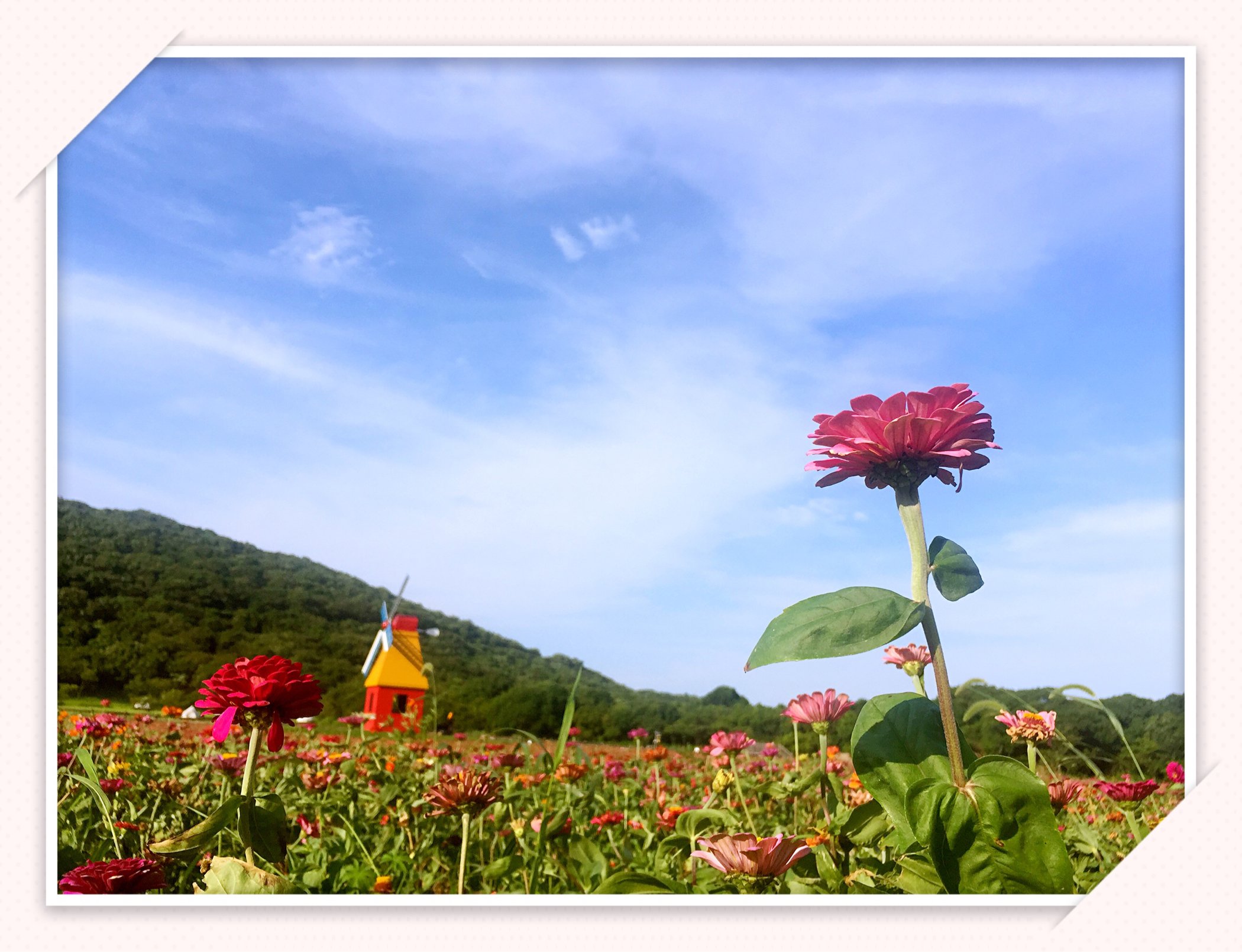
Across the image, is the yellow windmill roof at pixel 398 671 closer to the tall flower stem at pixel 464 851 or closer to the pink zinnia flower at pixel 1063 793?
the tall flower stem at pixel 464 851

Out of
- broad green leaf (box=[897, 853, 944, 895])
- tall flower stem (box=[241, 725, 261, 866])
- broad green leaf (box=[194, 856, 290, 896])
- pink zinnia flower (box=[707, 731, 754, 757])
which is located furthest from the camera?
pink zinnia flower (box=[707, 731, 754, 757])

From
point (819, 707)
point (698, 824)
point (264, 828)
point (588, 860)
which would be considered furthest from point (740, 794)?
point (264, 828)

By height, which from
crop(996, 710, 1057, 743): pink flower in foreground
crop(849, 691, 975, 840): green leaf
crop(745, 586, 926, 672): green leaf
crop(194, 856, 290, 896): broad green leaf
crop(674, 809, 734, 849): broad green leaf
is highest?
crop(745, 586, 926, 672): green leaf

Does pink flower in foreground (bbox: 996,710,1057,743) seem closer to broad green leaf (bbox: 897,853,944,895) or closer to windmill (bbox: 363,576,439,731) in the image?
broad green leaf (bbox: 897,853,944,895)

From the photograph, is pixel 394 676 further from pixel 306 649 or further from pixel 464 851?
pixel 464 851

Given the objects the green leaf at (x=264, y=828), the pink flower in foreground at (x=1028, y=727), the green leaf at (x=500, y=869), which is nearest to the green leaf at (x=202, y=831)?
the green leaf at (x=264, y=828)

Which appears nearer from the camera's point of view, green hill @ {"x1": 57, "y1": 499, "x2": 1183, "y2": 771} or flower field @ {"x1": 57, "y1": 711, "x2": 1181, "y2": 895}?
flower field @ {"x1": 57, "y1": 711, "x2": 1181, "y2": 895}

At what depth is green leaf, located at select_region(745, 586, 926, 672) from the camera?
1176 mm

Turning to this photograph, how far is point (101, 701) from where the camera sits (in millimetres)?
1900

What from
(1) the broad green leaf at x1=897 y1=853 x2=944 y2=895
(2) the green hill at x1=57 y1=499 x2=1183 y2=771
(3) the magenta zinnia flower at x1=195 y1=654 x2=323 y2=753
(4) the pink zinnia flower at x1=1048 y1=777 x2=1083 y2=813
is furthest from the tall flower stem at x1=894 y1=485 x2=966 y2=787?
(3) the magenta zinnia flower at x1=195 y1=654 x2=323 y2=753

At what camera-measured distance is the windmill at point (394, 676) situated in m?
2.13

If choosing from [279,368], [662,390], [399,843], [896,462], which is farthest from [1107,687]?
[279,368]

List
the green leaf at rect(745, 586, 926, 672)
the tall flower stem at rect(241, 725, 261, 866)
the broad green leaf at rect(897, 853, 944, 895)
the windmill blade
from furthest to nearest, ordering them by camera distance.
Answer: the windmill blade, the broad green leaf at rect(897, 853, 944, 895), the tall flower stem at rect(241, 725, 261, 866), the green leaf at rect(745, 586, 926, 672)
